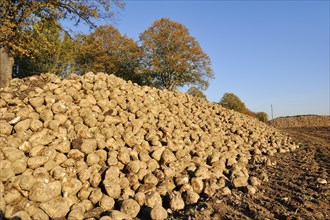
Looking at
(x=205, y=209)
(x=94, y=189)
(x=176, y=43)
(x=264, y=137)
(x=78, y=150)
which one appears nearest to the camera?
(x=205, y=209)

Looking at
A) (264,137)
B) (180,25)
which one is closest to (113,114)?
(264,137)

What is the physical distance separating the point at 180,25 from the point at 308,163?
20800 millimetres

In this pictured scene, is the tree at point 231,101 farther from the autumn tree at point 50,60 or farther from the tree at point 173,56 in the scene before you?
the autumn tree at point 50,60

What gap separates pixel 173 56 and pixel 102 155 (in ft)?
65.5

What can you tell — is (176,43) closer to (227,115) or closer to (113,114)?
(227,115)

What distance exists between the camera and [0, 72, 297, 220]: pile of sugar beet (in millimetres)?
4801

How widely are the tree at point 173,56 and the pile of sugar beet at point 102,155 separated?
1635cm

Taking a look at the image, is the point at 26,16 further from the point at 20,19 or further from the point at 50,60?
the point at 50,60

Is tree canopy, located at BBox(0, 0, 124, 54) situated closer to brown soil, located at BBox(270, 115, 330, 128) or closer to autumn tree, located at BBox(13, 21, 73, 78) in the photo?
autumn tree, located at BBox(13, 21, 73, 78)

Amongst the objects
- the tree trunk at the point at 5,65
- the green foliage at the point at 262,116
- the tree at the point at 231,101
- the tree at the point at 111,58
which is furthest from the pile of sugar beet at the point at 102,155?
the tree at the point at 231,101

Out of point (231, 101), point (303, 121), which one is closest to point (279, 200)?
point (303, 121)

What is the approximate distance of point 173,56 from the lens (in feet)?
82.1

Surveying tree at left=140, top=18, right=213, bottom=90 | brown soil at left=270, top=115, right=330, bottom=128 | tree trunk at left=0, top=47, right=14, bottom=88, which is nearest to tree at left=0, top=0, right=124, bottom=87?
tree trunk at left=0, top=47, right=14, bottom=88

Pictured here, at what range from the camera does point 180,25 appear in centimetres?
2683
